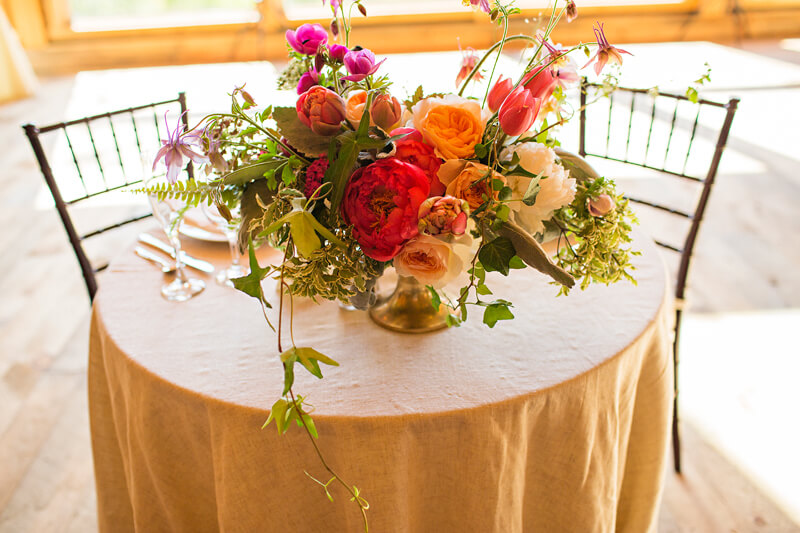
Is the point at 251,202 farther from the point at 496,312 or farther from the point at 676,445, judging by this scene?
the point at 676,445

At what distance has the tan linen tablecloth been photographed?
2.86 ft

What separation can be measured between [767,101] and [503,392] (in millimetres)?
4338

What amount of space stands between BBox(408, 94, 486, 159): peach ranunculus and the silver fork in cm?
64

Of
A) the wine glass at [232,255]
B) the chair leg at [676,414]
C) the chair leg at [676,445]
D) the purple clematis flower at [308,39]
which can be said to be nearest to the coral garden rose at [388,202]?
the purple clematis flower at [308,39]

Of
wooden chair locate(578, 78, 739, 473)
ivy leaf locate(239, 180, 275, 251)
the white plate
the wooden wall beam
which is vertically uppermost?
ivy leaf locate(239, 180, 275, 251)

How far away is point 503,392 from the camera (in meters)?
0.88

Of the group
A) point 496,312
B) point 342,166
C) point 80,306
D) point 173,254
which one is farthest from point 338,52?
point 80,306

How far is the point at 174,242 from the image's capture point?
1.14m

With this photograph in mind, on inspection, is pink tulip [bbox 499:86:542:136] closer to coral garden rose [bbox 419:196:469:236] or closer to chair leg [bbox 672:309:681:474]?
coral garden rose [bbox 419:196:469:236]

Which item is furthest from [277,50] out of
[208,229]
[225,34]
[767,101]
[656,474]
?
[656,474]

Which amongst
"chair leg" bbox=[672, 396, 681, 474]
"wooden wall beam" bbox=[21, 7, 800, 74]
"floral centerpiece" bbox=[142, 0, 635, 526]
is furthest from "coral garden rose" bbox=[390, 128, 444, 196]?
"wooden wall beam" bbox=[21, 7, 800, 74]

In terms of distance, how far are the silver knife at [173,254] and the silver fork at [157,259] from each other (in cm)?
2

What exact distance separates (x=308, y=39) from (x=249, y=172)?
0.20m

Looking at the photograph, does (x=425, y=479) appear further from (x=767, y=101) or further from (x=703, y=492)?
(x=767, y=101)
